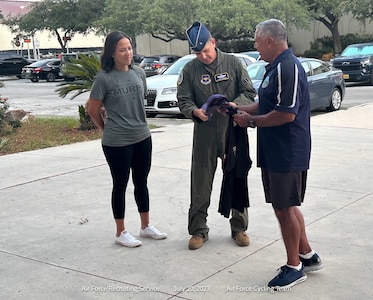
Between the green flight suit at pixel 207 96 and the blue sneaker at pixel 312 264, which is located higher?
the green flight suit at pixel 207 96

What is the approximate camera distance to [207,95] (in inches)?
191

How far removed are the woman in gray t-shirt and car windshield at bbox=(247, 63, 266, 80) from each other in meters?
8.81

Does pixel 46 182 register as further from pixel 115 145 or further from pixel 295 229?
pixel 295 229

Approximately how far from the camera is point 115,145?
4.90 m

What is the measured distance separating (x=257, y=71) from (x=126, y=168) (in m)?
9.45

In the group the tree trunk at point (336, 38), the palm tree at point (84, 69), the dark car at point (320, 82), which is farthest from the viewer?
the tree trunk at point (336, 38)

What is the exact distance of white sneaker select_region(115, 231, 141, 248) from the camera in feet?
16.7

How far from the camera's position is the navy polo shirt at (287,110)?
3.84 metres

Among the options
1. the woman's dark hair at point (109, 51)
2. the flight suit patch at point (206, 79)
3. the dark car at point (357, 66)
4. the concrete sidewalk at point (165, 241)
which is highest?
the woman's dark hair at point (109, 51)

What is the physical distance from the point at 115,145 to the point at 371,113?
9714 millimetres

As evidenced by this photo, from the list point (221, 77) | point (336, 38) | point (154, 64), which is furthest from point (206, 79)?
point (336, 38)

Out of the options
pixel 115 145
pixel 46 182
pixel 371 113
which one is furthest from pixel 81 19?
pixel 115 145

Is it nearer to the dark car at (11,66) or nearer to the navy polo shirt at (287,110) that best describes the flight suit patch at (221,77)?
the navy polo shirt at (287,110)

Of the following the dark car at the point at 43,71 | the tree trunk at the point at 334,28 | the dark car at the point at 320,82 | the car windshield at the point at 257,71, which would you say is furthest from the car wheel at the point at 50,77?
the car windshield at the point at 257,71
